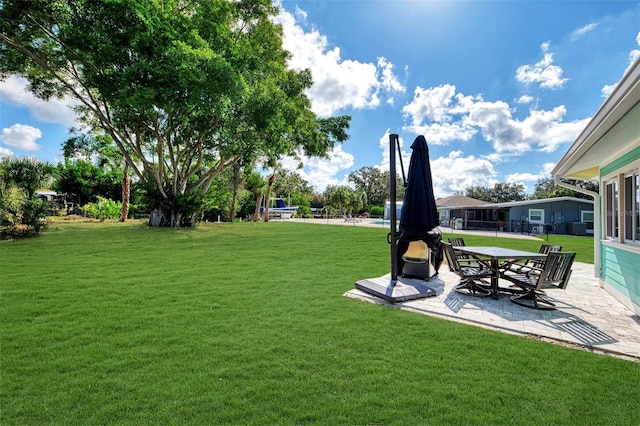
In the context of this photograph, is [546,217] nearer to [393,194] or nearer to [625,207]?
[625,207]

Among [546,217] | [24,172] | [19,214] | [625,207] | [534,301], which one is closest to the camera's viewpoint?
[534,301]

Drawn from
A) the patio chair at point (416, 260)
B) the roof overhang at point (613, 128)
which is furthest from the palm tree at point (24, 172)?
the roof overhang at point (613, 128)

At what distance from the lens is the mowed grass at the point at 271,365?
81.2 inches

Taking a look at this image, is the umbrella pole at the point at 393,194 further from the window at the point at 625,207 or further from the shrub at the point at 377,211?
the shrub at the point at 377,211

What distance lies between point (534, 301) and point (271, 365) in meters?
4.17

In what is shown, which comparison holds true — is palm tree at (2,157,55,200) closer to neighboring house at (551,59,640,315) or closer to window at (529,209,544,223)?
neighboring house at (551,59,640,315)

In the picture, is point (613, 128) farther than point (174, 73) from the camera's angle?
No

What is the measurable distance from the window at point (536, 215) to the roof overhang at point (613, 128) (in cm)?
1979

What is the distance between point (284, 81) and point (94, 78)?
9.49m

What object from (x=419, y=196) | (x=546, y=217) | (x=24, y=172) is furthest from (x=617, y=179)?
(x=24, y=172)

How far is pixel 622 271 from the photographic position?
4.93 m

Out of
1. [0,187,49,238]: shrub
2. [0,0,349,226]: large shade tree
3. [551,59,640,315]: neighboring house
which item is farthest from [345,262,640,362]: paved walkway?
[0,187,49,238]: shrub

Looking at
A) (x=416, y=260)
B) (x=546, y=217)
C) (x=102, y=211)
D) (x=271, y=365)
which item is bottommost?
(x=271, y=365)

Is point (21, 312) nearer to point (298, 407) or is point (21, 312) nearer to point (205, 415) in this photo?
point (205, 415)
